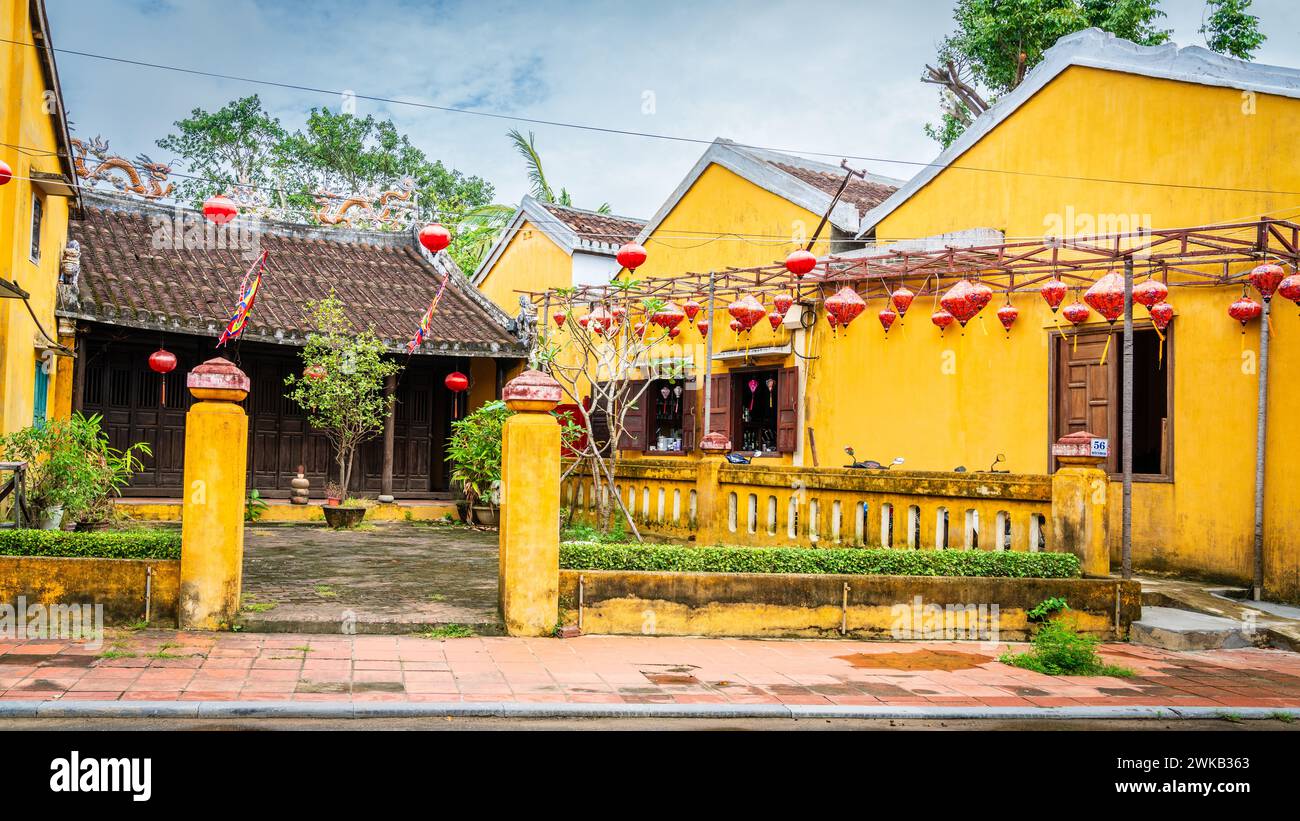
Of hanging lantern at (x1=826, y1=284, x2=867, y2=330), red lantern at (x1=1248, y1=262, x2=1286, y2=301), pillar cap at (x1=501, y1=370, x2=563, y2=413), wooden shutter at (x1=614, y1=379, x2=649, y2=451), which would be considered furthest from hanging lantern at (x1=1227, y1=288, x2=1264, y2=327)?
wooden shutter at (x1=614, y1=379, x2=649, y2=451)

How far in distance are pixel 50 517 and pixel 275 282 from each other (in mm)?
7536

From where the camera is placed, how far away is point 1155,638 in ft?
28.8

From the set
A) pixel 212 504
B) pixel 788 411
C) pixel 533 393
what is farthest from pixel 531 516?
pixel 788 411

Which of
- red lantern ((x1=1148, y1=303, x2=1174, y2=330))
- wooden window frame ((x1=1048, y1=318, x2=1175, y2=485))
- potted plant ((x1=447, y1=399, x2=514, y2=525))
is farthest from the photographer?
potted plant ((x1=447, y1=399, x2=514, y2=525))

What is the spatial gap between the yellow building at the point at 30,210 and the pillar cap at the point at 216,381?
286 centimetres

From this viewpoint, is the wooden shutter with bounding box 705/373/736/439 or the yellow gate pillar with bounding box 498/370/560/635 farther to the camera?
the wooden shutter with bounding box 705/373/736/439

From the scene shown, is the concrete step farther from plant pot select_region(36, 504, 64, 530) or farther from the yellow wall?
plant pot select_region(36, 504, 64, 530)

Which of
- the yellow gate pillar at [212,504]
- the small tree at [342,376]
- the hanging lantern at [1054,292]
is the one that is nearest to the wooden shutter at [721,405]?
the small tree at [342,376]

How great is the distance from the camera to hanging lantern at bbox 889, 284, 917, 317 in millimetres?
12656

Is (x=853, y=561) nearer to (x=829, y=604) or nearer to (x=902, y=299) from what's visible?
(x=829, y=604)

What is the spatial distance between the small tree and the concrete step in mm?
10859
